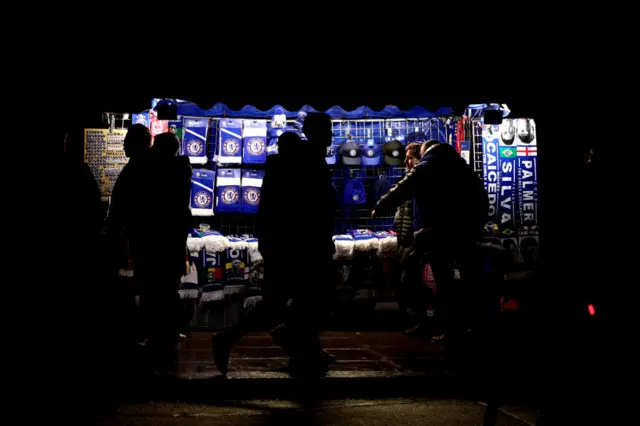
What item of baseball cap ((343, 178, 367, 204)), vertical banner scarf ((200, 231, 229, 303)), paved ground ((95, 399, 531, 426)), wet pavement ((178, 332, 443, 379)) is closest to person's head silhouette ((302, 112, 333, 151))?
wet pavement ((178, 332, 443, 379))

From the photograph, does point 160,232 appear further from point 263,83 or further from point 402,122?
point 402,122

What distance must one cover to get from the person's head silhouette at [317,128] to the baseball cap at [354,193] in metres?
3.57

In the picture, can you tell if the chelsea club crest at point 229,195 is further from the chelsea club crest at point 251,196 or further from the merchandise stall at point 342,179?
the chelsea club crest at point 251,196

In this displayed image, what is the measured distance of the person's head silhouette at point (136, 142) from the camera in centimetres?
581

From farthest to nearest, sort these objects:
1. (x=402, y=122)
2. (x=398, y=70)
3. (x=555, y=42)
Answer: (x=402, y=122)
(x=398, y=70)
(x=555, y=42)

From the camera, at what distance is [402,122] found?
9188 millimetres

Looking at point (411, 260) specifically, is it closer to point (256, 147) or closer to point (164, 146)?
point (256, 147)

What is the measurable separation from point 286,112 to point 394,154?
1.96 metres

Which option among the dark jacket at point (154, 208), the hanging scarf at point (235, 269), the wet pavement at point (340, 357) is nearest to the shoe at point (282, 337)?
the wet pavement at point (340, 357)

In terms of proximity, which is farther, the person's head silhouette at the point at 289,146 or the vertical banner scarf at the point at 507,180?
the vertical banner scarf at the point at 507,180

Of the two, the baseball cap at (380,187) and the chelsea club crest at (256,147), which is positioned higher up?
the chelsea club crest at (256,147)

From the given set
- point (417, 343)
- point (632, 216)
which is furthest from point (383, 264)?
point (632, 216)

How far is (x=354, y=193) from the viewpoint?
8711mm

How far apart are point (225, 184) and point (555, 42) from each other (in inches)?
208
